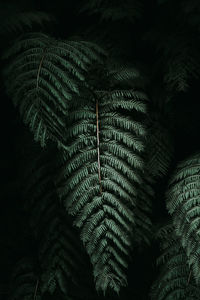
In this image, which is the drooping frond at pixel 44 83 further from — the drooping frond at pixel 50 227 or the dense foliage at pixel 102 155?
the drooping frond at pixel 50 227

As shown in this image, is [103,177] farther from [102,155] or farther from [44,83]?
[44,83]

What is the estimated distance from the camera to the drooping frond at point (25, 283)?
1976 mm

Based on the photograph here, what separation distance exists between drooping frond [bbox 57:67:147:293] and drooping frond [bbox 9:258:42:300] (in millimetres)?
532

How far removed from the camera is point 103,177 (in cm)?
164

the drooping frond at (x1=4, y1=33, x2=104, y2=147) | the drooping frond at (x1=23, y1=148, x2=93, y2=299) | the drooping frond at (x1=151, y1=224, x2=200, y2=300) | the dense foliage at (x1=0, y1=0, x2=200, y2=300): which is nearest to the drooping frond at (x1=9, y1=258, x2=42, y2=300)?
the dense foliage at (x1=0, y1=0, x2=200, y2=300)

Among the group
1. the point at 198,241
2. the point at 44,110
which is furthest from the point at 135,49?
the point at 198,241

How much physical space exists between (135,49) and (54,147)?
92cm

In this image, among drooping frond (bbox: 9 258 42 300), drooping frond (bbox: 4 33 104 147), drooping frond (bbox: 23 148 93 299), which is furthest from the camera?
drooping frond (bbox: 9 258 42 300)

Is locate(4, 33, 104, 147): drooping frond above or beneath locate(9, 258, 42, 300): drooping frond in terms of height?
above

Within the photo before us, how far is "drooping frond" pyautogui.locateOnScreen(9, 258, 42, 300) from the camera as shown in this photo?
198 centimetres

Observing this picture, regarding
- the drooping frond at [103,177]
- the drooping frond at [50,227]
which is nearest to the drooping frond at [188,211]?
the drooping frond at [103,177]

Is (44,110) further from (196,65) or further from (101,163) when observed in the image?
(196,65)

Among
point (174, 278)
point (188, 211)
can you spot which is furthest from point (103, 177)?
point (174, 278)

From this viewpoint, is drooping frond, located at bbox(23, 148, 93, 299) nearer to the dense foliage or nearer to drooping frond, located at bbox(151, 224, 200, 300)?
the dense foliage
